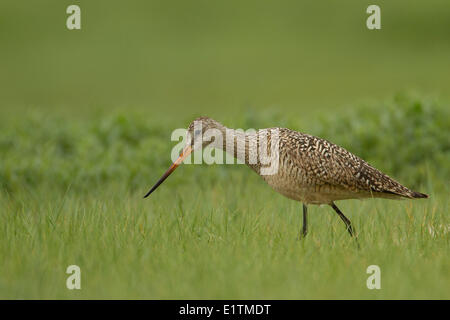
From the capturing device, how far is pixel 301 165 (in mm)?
7250

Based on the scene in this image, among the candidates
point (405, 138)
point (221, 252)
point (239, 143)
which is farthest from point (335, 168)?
point (405, 138)

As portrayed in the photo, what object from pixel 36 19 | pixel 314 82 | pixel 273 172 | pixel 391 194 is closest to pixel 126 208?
pixel 273 172

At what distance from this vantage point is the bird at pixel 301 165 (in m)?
7.27

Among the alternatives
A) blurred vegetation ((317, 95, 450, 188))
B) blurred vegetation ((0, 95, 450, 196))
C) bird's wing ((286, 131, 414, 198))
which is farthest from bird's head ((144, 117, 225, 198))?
blurred vegetation ((317, 95, 450, 188))

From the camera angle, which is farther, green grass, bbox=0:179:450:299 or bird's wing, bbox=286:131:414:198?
bird's wing, bbox=286:131:414:198

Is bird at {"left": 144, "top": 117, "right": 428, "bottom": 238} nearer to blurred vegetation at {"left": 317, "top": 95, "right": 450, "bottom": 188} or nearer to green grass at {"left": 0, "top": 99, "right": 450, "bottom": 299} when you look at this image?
green grass at {"left": 0, "top": 99, "right": 450, "bottom": 299}

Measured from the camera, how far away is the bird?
7273 mm

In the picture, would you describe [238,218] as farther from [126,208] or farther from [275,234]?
[126,208]

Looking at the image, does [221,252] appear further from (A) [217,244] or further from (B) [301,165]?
(B) [301,165]

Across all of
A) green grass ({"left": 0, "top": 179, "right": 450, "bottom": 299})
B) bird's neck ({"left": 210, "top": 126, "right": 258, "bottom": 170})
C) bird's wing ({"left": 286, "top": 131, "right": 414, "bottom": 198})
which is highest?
bird's neck ({"left": 210, "top": 126, "right": 258, "bottom": 170})

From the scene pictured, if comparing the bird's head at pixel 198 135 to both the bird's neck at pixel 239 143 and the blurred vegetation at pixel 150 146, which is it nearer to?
the bird's neck at pixel 239 143

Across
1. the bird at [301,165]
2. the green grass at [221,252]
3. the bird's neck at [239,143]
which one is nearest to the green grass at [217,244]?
the green grass at [221,252]

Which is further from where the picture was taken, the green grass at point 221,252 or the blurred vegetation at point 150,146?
the blurred vegetation at point 150,146

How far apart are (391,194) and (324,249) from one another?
133 centimetres
